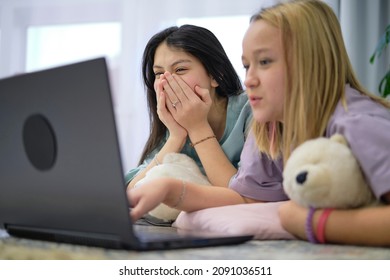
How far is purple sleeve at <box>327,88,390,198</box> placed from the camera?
72cm

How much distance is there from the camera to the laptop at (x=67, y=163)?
62 centimetres

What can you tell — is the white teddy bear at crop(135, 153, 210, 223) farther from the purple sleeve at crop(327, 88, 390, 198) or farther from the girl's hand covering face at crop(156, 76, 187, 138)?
the purple sleeve at crop(327, 88, 390, 198)

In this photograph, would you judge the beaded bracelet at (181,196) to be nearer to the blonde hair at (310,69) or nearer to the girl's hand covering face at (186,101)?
the blonde hair at (310,69)

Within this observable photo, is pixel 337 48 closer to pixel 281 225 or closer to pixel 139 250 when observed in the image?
pixel 281 225

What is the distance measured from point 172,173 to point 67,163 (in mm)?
467

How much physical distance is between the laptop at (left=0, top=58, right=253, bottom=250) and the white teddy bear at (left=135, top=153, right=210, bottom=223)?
0.37 m

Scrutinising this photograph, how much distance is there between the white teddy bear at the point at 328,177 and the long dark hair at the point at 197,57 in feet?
2.17

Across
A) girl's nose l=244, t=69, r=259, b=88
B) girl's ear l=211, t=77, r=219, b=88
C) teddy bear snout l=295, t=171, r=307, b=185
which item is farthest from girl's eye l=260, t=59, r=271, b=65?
girl's ear l=211, t=77, r=219, b=88

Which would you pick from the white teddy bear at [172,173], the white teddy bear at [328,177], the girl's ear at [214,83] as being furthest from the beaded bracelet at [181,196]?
the girl's ear at [214,83]

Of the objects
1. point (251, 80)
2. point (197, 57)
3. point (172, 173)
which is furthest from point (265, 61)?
point (197, 57)

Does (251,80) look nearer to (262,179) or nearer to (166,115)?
(262,179)

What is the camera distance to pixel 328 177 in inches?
28.3

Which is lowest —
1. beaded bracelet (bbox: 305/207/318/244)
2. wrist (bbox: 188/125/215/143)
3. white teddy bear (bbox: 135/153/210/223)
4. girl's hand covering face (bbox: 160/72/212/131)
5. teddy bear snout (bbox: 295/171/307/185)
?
white teddy bear (bbox: 135/153/210/223)
